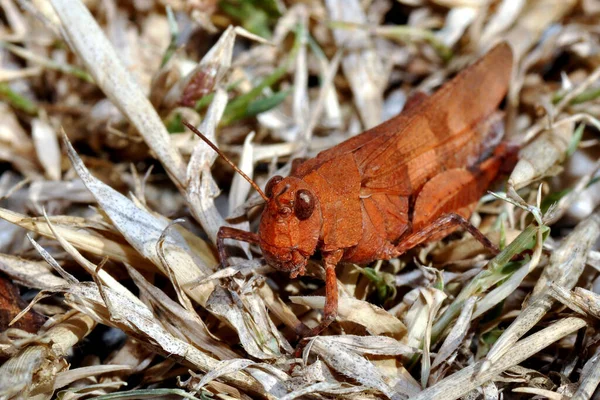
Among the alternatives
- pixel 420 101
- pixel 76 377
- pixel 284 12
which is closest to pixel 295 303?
pixel 76 377

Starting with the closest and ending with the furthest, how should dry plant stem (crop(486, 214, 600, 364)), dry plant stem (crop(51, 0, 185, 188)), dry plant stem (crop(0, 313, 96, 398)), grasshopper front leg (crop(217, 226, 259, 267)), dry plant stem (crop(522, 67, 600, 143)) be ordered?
1. dry plant stem (crop(0, 313, 96, 398))
2. dry plant stem (crop(486, 214, 600, 364))
3. grasshopper front leg (crop(217, 226, 259, 267))
4. dry plant stem (crop(51, 0, 185, 188))
5. dry plant stem (crop(522, 67, 600, 143))

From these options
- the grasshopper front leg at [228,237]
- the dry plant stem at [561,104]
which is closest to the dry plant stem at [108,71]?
the grasshopper front leg at [228,237]

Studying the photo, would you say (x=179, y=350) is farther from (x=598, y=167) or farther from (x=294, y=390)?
(x=598, y=167)

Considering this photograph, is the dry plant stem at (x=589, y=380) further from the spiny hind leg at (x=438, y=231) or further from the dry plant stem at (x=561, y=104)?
the dry plant stem at (x=561, y=104)

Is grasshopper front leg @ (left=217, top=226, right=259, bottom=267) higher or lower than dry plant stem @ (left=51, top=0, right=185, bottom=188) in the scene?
lower

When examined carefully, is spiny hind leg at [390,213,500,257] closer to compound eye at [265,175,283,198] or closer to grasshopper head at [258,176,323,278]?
grasshopper head at [258,176,323,278]

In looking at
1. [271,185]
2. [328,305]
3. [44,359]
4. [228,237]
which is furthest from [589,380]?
[44,359]

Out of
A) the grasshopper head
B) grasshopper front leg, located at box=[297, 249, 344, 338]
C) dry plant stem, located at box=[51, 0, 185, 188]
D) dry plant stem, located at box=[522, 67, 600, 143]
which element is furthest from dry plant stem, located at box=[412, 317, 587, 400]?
dry plant stem, located at box=[51, 0, 185, 188]
